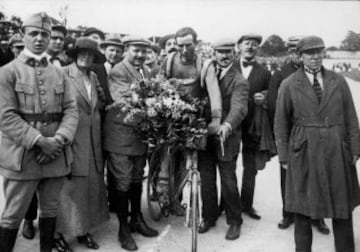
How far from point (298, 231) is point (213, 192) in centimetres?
123

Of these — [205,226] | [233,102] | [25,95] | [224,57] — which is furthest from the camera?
[205,226]

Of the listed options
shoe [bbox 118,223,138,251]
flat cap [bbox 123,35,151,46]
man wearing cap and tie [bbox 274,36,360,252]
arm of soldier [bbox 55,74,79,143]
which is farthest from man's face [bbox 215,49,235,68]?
Answer: shoe [bbox 118,223,138,251]

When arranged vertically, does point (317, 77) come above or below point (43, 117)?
above

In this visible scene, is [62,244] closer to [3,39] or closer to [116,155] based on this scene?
[116,155]

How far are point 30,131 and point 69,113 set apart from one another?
48cm

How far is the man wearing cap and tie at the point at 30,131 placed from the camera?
3.37 m

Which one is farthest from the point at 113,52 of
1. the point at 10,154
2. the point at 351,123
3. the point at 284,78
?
the point at 351,123

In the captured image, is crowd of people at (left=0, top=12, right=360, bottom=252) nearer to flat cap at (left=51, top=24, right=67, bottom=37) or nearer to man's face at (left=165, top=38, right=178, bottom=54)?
flat cap at (left=51, top=24, right=67, bottom=37)

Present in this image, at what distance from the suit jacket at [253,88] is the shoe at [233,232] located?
3.46ft

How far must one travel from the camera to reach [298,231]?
12.8 ft

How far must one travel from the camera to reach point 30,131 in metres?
3.37

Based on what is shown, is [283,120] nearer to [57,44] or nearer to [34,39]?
[34,39]

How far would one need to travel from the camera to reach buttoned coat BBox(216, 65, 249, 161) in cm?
451

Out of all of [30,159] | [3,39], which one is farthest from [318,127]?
[3,39]
